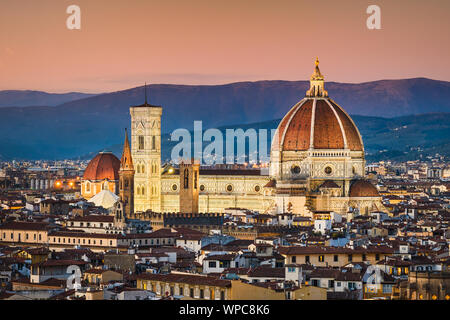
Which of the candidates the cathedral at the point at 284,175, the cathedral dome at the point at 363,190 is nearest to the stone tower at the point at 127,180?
the cathedral at the point at 284,175

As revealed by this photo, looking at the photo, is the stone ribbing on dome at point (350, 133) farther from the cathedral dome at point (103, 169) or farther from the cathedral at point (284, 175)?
the cathedral dome at point (103, 169)

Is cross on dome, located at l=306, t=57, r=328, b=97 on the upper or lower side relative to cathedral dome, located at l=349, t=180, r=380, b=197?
upper

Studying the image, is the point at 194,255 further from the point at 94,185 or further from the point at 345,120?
the point at 94,185

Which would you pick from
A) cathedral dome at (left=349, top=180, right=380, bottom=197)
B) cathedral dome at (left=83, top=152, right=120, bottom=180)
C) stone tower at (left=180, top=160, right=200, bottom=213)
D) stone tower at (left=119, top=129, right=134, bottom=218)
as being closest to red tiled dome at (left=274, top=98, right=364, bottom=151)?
cathedral dome at (left=349, top=180, right=380, bottom=197)

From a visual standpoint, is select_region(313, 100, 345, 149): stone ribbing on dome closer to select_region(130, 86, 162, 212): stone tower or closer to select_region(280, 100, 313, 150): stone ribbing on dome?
select_region(280, 100, 313, 150): stone ribbing on dome

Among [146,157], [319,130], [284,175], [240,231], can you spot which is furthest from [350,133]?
[240,231]

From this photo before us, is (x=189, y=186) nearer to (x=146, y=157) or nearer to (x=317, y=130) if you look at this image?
(x=146, y=157)
